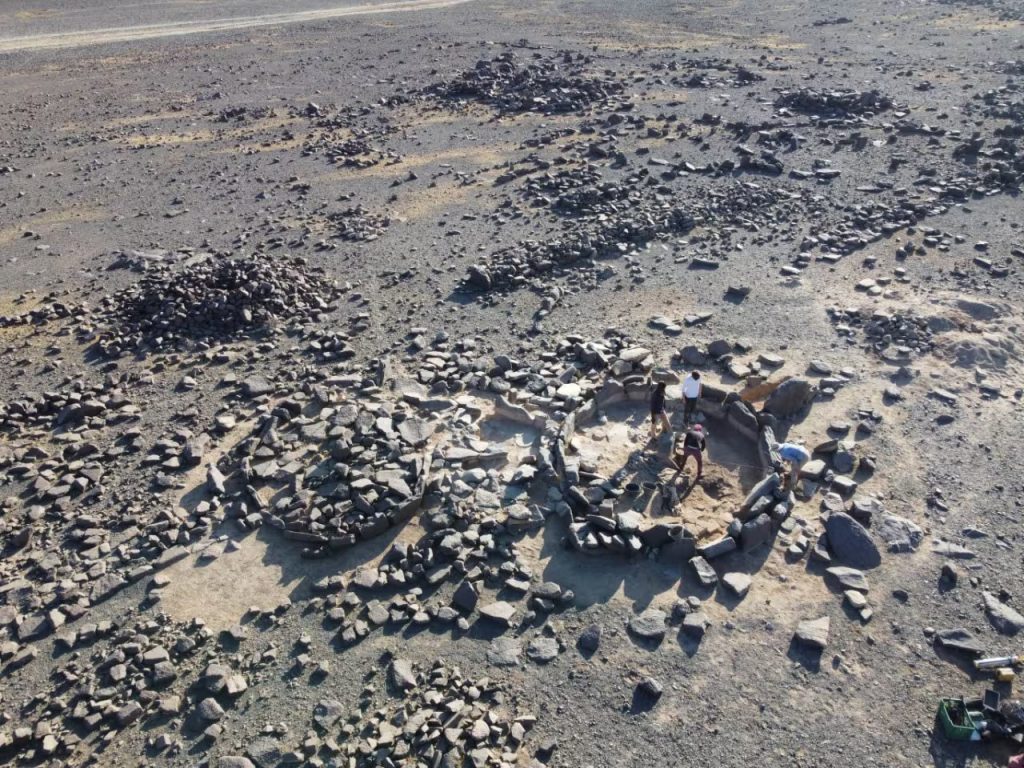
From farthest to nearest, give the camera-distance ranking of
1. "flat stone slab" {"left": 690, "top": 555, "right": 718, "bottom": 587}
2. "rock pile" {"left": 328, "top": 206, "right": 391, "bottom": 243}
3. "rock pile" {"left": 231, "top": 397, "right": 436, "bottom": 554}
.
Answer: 1. "rock pile" {"left": 328, "top": 206, "right": 391, "bottom": 243}
2. "rock pile" {"left": 231, "top": 397, "right": 436, "bottom": 554}
3. "flat stone slab" {"left": 690, "top": 555, "right": 718, "bottom": 587}

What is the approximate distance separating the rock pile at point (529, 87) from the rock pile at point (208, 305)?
50.8 ft

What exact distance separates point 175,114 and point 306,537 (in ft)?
86.2

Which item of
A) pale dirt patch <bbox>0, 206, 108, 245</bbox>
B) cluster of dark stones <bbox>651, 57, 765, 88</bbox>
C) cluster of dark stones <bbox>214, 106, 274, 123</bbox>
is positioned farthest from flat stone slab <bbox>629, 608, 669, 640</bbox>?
cluster of dark stones <bbox>651, 57, 765, 88</bbox>

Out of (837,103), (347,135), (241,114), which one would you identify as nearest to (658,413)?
(347,135)

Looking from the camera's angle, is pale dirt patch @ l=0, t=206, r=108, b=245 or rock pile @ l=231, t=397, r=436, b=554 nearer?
rock pile @ l=231, t=397, r=436, b=554

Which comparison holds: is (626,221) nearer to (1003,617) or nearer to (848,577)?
(848,577)

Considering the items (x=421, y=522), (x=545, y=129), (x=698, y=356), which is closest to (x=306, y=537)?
(x=421, y=522)

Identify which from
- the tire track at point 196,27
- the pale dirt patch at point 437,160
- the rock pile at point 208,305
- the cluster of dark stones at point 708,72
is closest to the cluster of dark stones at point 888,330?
the rock pile at point 208,305

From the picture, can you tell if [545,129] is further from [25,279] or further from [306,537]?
[306,537]

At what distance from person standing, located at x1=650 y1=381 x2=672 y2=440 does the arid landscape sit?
0.94 feet

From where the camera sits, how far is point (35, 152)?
26812mm

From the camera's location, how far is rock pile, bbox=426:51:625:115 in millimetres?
29562

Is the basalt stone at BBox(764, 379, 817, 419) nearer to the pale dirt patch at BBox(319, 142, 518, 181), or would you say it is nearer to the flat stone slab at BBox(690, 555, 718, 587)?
the flat stone slab at BBox(690, 555, 718, 587)

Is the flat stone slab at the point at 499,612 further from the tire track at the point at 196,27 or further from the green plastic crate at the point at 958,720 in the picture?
the tire track at the point at 196,27
